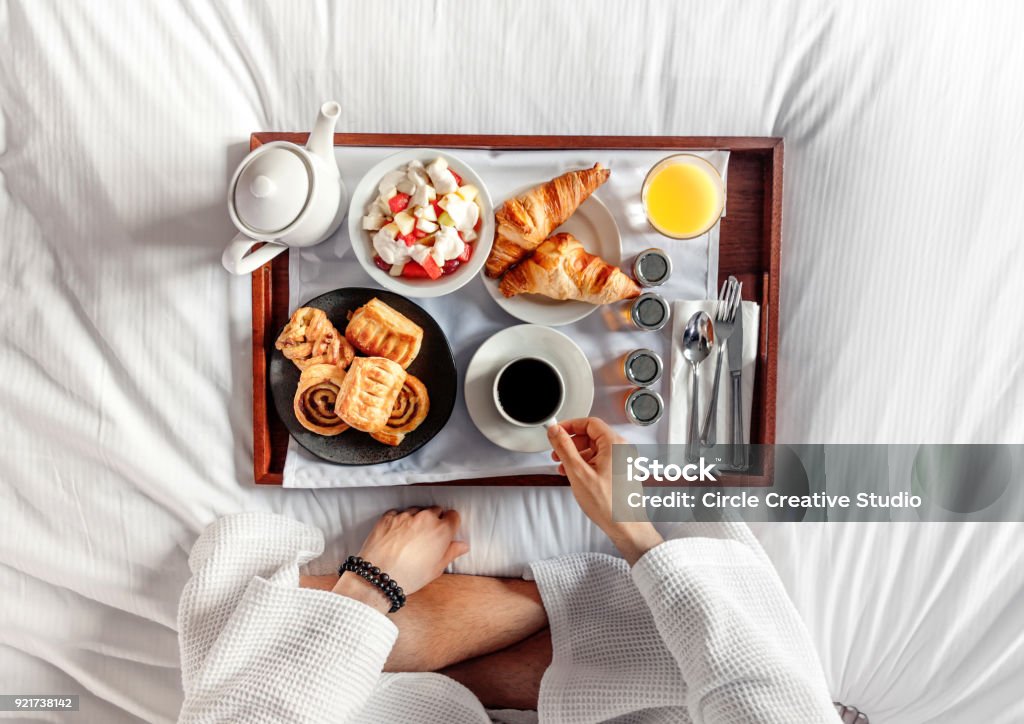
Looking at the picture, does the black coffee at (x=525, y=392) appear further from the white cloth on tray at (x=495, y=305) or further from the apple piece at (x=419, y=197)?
the apple piece at (x=419, y=197)

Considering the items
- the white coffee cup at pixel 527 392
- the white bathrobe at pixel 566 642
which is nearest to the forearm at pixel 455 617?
the white bathrobe at pixel 566 642

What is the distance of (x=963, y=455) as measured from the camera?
114 cm

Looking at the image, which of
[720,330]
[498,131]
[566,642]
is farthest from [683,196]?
[566,642]

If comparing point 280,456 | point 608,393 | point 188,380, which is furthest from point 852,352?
point 188,380

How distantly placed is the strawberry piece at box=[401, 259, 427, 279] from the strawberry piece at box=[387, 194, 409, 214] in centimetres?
8

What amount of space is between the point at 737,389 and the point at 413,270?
54 centimetres

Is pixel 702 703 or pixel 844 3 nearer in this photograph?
pixel 702 703

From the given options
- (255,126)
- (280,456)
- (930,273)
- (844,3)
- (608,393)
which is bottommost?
(280,456)

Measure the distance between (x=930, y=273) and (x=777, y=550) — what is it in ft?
1.72

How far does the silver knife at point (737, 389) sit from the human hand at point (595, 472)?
0.18m

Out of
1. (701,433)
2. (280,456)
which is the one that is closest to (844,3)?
(701,433)

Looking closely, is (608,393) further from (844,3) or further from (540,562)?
(844,3)

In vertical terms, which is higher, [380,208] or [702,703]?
[380,208]
